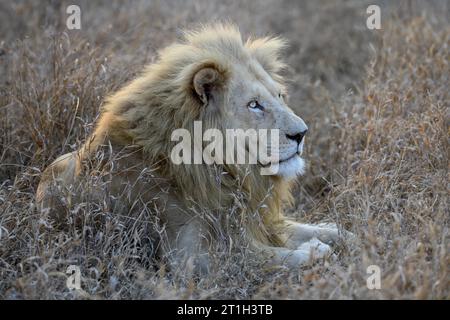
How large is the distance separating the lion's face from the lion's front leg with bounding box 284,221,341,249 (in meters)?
0.54

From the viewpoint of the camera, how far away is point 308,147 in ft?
20.2

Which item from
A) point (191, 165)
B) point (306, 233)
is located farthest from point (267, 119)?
point (306, 233)

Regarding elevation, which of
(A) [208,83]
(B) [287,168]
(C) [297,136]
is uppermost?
(A) [208,83]

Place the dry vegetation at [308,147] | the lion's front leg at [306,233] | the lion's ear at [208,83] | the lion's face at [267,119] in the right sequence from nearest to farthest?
the dry vegetation at [308,147] → the lion's ear at [208,83] → the lion's face at [267,119] → the lion's front leg at [306,233]

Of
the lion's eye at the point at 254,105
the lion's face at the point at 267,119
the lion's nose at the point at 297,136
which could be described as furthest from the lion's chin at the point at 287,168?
the lion's eye at the point at 254,105

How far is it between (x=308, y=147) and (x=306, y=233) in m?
1.35

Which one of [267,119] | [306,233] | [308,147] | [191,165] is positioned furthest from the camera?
[308,147]

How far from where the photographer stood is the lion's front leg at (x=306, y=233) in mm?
4895

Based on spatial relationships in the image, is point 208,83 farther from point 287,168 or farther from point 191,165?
point 287,168

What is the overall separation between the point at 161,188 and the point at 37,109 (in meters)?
1.68

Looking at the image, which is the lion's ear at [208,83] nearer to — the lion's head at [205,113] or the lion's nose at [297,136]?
the lion's head at [205,113]

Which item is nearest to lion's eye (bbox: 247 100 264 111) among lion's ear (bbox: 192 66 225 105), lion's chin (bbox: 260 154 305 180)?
lion's ear (bbox: 192 66 225 105)
